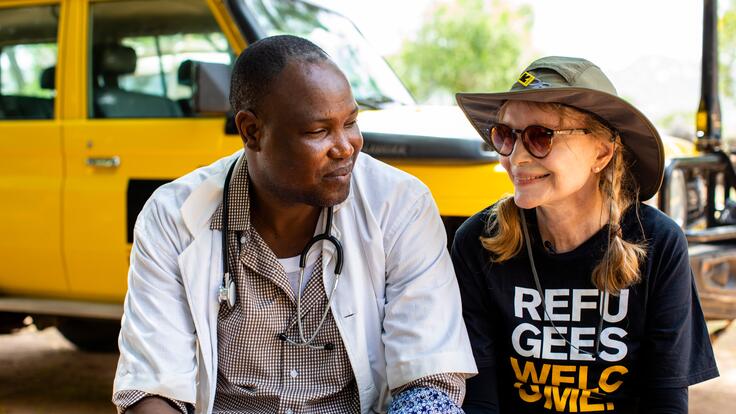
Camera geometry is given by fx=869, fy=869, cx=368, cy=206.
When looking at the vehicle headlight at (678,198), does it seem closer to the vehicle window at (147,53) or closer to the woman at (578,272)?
the woman at (578,272)

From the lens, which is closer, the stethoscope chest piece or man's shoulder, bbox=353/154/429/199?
the stethoscope chest piece

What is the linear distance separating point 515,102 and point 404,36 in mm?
22402

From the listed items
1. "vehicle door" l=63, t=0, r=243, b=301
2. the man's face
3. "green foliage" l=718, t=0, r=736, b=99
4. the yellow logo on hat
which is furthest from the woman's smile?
"green foliage" l=718, t=0, r=736, b=99

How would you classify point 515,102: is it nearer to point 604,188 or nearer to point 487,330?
point 604,188

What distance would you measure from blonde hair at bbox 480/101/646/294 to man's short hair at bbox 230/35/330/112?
578 millimetres

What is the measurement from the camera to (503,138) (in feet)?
7.88

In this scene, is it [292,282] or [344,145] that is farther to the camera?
[292,282]

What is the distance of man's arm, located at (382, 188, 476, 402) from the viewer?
2.24 meters

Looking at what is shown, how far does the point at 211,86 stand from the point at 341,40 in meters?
0.88

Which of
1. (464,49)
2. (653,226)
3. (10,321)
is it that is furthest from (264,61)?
(464,49)

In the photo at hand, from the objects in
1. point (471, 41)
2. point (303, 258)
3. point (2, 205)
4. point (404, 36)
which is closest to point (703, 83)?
point (303, 258)

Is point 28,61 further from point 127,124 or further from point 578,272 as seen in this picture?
point 578,272

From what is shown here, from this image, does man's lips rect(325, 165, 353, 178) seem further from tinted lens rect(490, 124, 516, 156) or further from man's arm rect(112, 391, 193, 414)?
man's arm rect(112, 391, 193, 414)

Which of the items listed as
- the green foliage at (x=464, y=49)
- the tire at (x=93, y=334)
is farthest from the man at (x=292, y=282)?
the green foliage at (x=464, y=49)
